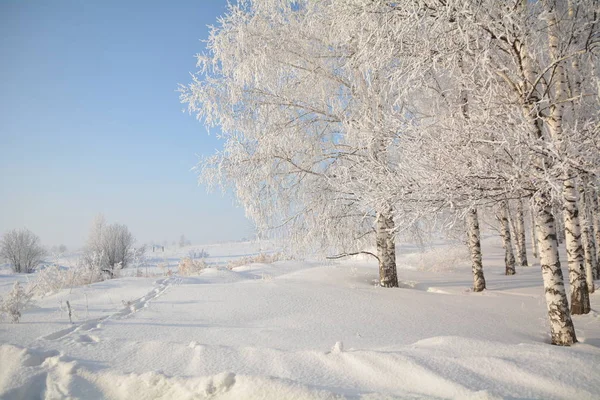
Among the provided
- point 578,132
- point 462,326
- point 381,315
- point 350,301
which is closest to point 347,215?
point 350,301

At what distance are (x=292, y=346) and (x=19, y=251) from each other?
2736 centimetres

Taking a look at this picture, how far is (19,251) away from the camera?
75.3 feet

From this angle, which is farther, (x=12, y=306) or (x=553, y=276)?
(x=12, y=306)

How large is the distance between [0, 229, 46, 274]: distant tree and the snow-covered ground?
21.2m

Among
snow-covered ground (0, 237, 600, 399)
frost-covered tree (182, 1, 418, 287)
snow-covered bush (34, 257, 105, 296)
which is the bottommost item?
snow-covered ground (0, 237, 600, 399)

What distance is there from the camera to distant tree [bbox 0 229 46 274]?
75.0ft

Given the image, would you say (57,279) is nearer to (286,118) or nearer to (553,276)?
(286,118)

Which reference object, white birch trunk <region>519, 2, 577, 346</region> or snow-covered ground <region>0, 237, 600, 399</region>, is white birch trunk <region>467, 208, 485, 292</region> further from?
white birch trunk <region>519, 2, 577, 346</region>

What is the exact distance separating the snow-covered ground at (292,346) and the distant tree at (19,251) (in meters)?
21.2

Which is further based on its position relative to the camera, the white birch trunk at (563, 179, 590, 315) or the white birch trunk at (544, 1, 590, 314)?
the white birch trunk at (563, 179, 590, 315)

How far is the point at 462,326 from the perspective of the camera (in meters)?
4.56

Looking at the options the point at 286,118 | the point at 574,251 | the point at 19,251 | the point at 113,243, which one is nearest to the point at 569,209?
the point at 574,251

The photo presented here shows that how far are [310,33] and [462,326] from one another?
6038mm

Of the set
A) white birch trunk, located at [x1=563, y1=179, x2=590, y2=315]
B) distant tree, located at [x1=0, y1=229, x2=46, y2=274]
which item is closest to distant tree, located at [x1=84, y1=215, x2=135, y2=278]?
distant tree, located at [x1=0, y1=229, x2=46, y2=274]
